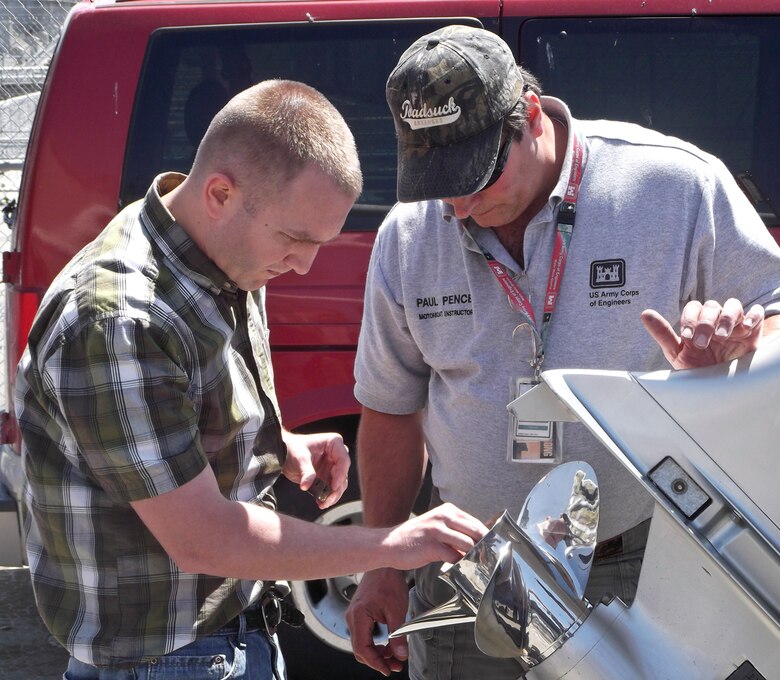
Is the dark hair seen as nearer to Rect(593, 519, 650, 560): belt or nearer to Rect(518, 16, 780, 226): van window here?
Rect(593, 519, 650, 560): belt

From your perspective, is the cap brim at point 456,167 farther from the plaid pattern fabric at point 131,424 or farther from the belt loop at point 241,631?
the belt loop at point 241,631

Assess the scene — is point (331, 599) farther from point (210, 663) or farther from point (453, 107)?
point (453, 107)

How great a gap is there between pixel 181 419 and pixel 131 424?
8 cm

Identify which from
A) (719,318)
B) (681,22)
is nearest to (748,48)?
(681,22)

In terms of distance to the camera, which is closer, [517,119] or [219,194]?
[219,194]

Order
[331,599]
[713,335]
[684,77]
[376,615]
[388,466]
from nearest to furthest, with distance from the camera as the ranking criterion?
[713,335], [376,615], [388,466], [684,77], [331,599]

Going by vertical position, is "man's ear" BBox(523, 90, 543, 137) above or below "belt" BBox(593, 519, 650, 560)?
above

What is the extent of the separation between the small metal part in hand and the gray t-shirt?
0.26 meters

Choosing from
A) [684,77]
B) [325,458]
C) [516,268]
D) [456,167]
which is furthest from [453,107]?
[684,77]

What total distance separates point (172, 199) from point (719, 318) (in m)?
0.93

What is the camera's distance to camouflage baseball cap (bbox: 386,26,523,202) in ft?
6.42

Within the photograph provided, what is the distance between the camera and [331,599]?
3520mm

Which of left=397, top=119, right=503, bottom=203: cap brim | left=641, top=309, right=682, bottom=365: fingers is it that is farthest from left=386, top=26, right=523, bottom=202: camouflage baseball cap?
left=641, top=309, right=682, bottom=365: fingers

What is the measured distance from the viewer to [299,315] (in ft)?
10.7
